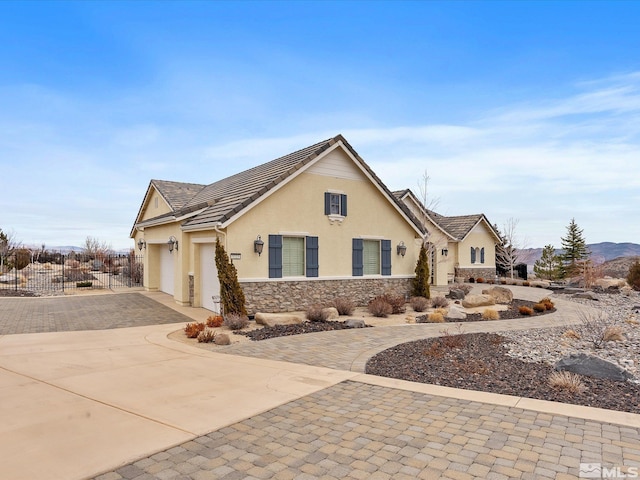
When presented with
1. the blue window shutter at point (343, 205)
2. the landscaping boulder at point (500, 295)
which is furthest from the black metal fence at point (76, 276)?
the landscaping boulder at point (500, 295)

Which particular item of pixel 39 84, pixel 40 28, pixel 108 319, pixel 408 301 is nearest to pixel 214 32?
pixel 40 28

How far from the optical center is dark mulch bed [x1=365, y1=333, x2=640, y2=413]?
6.00 m

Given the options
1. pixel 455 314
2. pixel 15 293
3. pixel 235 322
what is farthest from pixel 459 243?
pixel 15 293

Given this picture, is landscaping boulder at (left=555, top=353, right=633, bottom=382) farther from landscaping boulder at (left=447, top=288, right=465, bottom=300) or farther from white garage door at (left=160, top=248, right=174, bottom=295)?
white garage door at (left=160, top=248, right=174, bottom=295)

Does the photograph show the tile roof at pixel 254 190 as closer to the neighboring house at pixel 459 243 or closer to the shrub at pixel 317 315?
the shrub at pixel 317 315

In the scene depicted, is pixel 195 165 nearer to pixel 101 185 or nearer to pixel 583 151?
pixel 101 185

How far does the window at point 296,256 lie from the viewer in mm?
14891

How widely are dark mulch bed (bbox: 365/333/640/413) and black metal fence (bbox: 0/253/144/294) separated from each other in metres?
20.6

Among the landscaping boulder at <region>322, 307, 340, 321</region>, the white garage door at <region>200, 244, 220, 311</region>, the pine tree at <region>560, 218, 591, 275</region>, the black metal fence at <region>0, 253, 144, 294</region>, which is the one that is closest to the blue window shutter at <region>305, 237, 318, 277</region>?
the landscaping boulder at <region>322, 307, 340, 321</region>

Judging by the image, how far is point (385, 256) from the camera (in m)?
18.1

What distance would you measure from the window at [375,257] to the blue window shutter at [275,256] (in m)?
3.98

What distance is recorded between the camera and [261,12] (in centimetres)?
1408

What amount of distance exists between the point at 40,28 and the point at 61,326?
33.0 feet

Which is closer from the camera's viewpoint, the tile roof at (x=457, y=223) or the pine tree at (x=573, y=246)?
the tile roof at (x=457, y=223)
